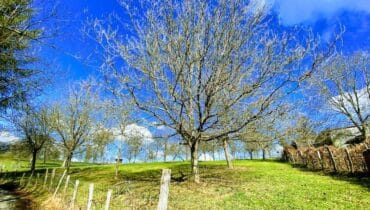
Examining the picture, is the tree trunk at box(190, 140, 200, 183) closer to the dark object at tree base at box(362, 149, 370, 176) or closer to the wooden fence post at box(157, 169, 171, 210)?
the dark object at tree base at box(362, 149, 370, 176)

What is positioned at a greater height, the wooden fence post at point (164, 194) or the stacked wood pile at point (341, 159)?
the stacked wood pile at point (341, 159)

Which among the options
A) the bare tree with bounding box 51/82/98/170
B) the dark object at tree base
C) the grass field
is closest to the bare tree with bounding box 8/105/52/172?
the bare tree with bounding box 51/82/98/170

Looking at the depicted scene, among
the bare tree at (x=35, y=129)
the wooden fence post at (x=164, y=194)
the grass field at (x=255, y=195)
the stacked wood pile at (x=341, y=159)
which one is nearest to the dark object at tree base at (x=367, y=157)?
the stacked wood pile at (x=341, y=159)

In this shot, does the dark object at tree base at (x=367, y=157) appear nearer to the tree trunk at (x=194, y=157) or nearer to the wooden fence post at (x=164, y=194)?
the tree trunk at (x=194, y=157)

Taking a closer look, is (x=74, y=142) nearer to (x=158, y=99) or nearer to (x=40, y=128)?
(x=40, y=128)

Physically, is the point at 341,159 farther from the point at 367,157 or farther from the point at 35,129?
the point at 35,129

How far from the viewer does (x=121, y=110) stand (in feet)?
54.5

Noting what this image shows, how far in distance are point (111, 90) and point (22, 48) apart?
13.4ft

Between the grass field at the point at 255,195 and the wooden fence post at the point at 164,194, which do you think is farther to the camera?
the grass field at the point at 255,195

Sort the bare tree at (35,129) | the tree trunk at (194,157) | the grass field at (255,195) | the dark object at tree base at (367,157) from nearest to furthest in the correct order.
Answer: the grass field at (255,195), the tree trunk at (194,157), the dark object at tree base at (367,157), the bare tree at (35,129)

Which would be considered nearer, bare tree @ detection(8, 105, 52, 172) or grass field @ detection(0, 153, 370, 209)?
grass field @ detection(0, 153, 370, 209)

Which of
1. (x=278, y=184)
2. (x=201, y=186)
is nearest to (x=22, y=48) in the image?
(x=201, y=186)

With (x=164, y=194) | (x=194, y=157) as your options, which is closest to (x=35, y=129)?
(x=194, y=157)

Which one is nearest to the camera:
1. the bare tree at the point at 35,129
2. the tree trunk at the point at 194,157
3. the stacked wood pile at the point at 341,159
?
the tree trunk at the point at 194,157
